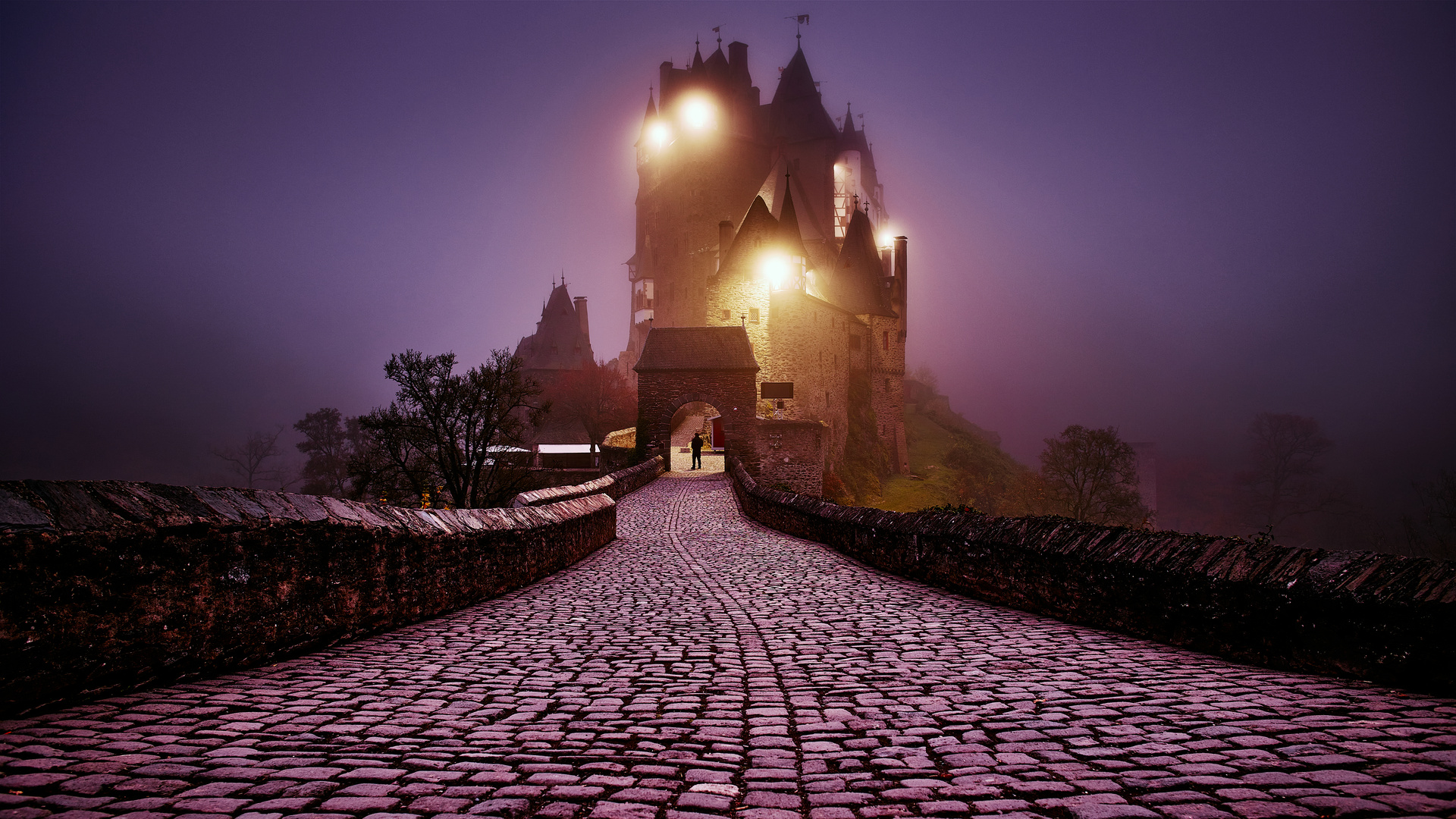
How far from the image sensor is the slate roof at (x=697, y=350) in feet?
113

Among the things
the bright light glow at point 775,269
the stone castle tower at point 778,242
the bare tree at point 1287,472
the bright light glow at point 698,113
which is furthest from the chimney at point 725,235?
the bare tree at point 1287,472

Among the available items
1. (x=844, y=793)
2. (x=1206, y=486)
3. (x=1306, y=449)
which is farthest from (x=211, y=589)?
(x=1206, y=486)

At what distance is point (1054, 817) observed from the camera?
2.64m

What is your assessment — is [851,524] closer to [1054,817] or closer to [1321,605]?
[1321,605]

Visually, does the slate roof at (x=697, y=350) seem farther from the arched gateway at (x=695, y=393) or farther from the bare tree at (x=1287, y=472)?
the bare tree at (x=1287, y=472)

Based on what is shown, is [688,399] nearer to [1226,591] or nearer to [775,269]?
[775,269]

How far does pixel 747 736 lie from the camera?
3604 mm

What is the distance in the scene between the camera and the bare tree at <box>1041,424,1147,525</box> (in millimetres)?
46125

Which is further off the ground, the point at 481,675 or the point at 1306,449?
the point at 1306,449

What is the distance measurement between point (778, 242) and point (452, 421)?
23.3m

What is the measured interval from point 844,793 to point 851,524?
30.6ft

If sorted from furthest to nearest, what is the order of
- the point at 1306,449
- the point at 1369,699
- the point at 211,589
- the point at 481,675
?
the point at 1306,449, the point at 481,675, the point at 211,589, the point at 1369,699

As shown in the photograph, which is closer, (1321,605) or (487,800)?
(487,800)

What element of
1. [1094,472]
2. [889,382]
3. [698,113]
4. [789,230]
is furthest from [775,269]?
[698,113]
